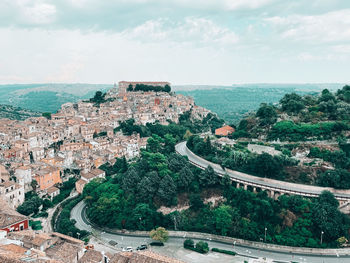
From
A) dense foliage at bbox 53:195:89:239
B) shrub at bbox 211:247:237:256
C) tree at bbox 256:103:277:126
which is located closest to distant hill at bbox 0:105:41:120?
dense foliage at bbox 53:195:89:239

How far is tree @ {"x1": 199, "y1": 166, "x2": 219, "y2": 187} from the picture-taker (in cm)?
3762

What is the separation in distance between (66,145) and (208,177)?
87.2ft

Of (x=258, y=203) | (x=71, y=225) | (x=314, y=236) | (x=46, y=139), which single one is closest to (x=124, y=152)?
(x=46, y=139)

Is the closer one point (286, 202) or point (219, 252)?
point (219, 252)

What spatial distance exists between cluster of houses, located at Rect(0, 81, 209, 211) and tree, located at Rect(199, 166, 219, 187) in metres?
16.8

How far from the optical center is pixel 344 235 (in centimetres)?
3055

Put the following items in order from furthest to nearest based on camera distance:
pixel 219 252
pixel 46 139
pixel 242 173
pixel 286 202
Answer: pixel 46 139, pixel 242 173, pixel 286 202, pixel 219 252

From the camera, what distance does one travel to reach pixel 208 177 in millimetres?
37875

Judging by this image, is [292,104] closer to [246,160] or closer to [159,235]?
[246,160]

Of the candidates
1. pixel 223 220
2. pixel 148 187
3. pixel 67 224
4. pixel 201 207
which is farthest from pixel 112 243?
pixel 223 220

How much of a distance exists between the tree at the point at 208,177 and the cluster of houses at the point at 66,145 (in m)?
16.8

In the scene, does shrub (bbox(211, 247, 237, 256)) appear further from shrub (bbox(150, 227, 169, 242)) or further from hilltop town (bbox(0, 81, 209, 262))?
hilltop town (bbox(0, 81, 209, 262))

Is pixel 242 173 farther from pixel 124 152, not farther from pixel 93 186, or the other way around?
pixel 124 152

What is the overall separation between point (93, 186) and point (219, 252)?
63.6ft
